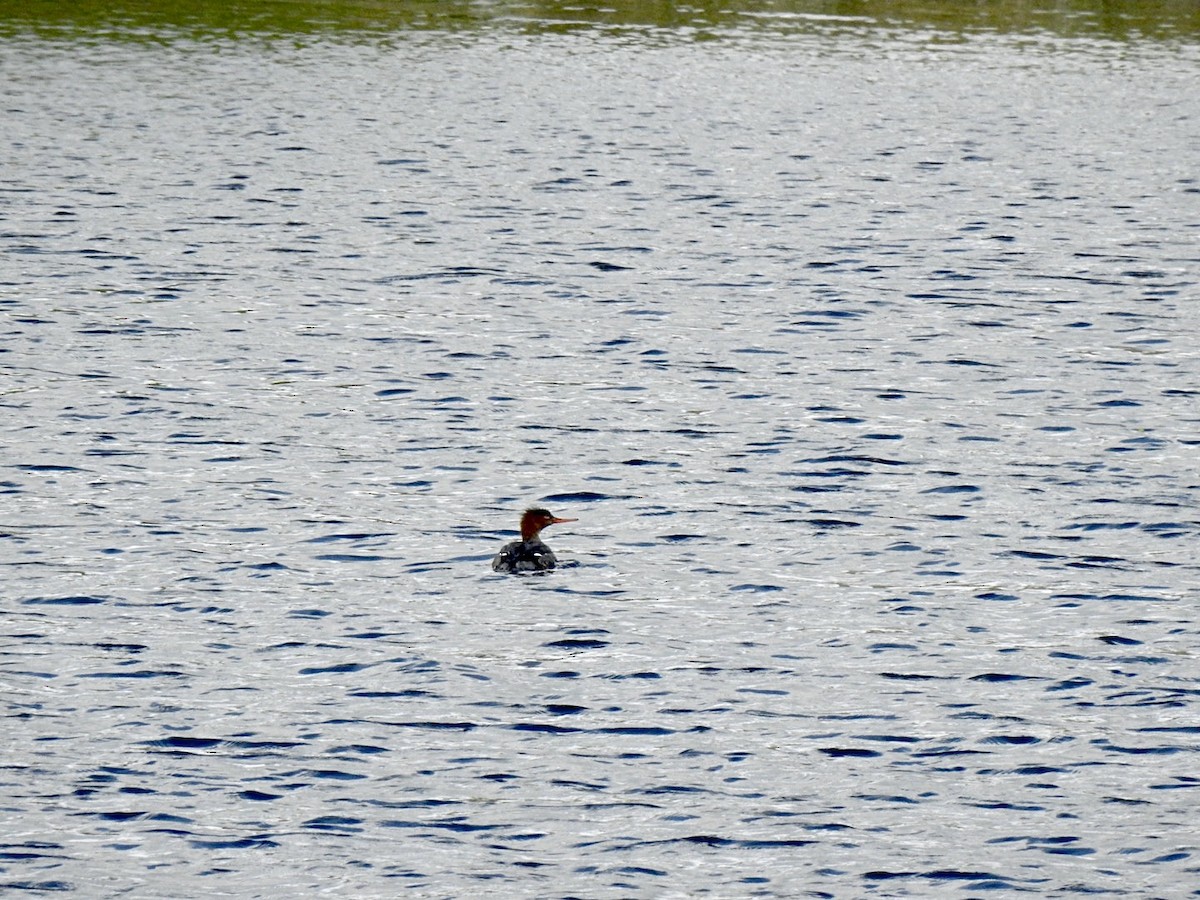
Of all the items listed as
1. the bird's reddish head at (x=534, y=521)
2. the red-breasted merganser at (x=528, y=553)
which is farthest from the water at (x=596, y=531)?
the bird's reddish head at (x=534, y=521)

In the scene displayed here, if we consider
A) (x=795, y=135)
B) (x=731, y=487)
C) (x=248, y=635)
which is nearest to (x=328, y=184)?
(x=795, y=135)

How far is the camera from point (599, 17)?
300 feet

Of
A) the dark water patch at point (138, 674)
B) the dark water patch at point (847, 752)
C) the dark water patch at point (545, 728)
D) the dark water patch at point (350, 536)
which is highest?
the dark water patch at point (350, 536)

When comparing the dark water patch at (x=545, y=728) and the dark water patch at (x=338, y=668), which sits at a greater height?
the dark water patch at (x=338, y=668)

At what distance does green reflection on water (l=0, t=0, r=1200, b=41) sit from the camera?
83312mm

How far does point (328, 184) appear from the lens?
1870 inches

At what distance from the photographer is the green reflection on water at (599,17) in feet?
273

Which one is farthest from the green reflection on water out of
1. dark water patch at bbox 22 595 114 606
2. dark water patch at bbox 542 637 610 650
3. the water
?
dark water patch at bbox 542 637 610 650

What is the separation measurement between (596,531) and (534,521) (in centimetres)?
194

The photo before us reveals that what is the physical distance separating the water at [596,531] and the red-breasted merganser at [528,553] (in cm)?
27

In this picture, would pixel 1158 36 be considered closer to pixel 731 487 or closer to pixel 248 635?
pixel 731 487

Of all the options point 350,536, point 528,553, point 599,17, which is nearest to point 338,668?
point 528,553

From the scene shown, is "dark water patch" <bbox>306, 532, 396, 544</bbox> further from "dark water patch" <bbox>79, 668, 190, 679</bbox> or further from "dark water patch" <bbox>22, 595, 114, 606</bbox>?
"dark water patch" <bbox>79, 668, 190, 679</bbox>

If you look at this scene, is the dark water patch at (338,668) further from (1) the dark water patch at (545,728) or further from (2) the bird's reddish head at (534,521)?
(2) the bird's reddish head at (534,521)
